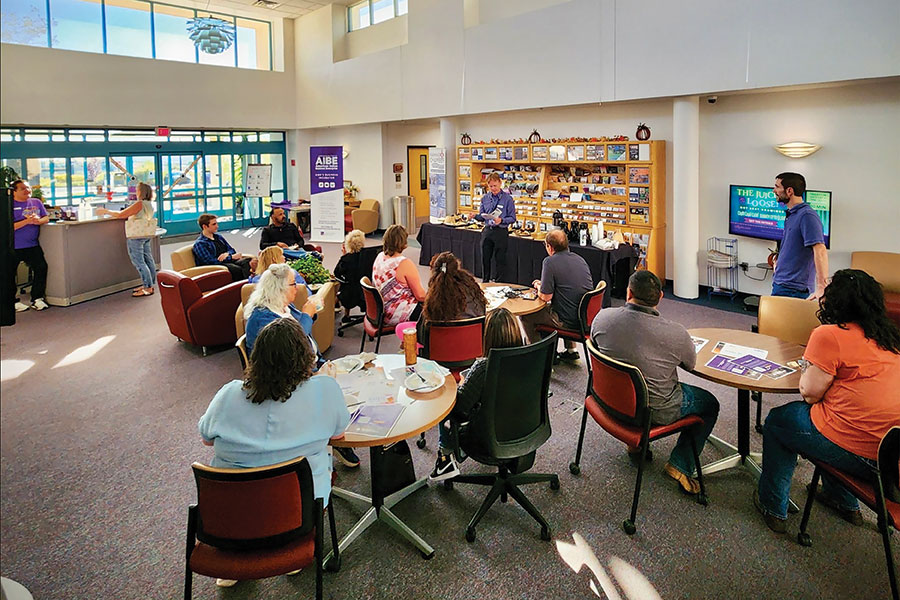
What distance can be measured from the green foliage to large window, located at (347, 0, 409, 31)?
796 centimetres

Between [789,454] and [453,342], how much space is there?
75.8 inches

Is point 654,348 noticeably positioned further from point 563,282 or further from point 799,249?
point 799,249

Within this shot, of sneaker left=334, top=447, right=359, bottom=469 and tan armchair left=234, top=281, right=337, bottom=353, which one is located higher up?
tan armchair left=234, top=281, right=337, bottom=353

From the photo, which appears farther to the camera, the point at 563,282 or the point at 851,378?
the point at 563,282

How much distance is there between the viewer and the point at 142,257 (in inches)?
308

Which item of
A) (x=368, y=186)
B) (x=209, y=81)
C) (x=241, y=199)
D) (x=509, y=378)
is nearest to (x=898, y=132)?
(x=509, y=378)

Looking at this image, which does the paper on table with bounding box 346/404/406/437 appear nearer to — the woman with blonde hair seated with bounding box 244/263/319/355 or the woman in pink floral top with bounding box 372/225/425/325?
the woman with blonde hair seated with bounding box 244/263/319/355

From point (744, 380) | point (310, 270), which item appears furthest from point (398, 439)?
point (310, 270)

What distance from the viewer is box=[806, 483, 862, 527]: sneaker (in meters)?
2.81

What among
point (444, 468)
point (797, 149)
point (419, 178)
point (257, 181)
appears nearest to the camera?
point (444, 468)

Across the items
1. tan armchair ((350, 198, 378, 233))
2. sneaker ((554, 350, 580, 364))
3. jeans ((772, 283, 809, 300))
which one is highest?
tan armchair ((350, 198, 378, 233))

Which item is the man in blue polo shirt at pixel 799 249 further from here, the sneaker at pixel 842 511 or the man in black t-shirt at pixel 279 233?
the man in black t-shirt at pixel 279 233

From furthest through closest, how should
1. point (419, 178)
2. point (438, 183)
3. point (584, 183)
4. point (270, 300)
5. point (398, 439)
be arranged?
point (419, 178) < point (438, 183) < point (584, 183) < point (270, 300) < point (398, 439)

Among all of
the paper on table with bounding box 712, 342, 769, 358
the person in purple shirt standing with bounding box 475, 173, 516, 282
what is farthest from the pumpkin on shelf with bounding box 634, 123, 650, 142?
the paper on table with bounding box 712, 342, 769, 358
